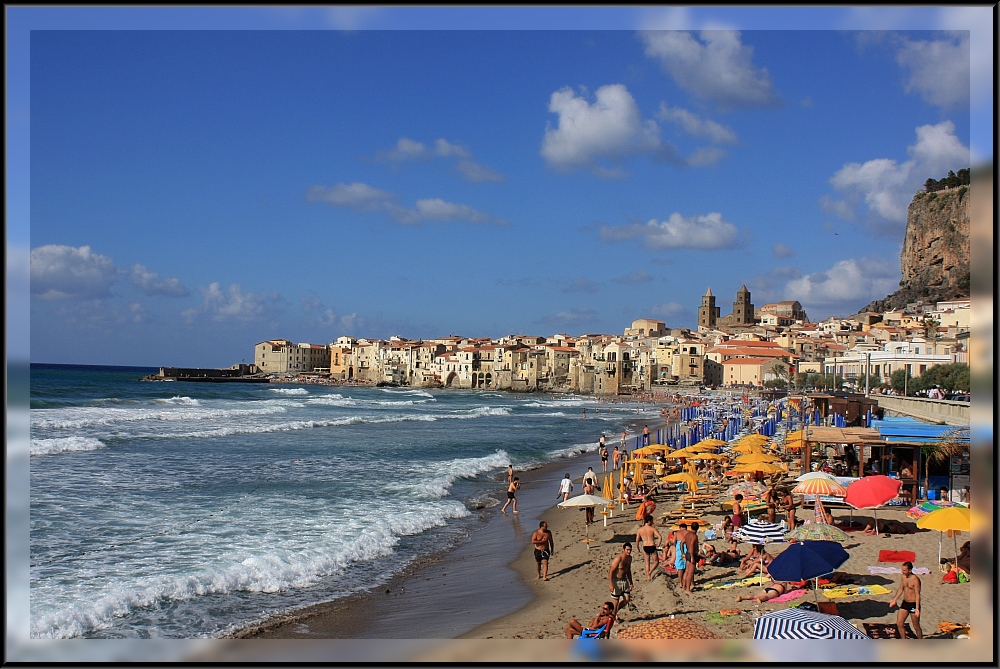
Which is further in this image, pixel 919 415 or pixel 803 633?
pixel 919 415

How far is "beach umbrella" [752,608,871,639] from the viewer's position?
16.6 ft

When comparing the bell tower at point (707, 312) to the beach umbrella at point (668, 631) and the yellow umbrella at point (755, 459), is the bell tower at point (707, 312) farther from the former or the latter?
the beach umbrella at point (668, 631)

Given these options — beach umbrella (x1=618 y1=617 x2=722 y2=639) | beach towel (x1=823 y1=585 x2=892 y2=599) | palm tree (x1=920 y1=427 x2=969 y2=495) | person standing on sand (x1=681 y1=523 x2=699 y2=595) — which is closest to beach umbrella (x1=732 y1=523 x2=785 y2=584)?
person standing on sand (x1=681 y1=523 x2=699 y2=595)

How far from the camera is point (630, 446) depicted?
3045cm

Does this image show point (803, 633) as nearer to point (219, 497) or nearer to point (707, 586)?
point (707, 586)

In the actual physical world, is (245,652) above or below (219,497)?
above

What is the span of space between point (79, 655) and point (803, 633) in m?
4.33

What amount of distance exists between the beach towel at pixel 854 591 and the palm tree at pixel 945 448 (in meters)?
6.25

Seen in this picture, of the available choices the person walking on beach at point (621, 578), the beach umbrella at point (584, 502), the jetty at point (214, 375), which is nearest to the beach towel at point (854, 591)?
the person walking on beach at point (621, 578)

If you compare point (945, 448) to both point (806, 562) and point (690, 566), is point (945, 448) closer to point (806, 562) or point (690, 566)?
point (690, 566)

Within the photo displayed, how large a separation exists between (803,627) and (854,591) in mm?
3140

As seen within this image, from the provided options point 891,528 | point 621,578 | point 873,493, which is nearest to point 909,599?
point 621,578

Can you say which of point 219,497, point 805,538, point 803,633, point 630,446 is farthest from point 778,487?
point 630,446

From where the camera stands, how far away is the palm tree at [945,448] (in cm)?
1329
